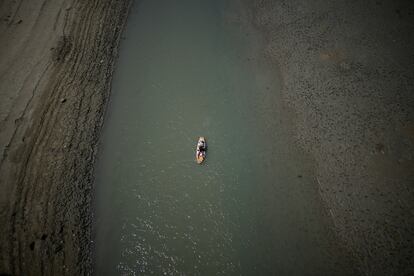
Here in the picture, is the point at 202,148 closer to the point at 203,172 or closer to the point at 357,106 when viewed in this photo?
the point at 203,172

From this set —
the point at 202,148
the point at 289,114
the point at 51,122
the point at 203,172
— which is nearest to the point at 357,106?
the point at 289,114

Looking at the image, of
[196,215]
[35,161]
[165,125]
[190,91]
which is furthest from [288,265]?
[35,161]

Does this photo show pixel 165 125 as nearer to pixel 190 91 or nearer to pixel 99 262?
pixel 190 91

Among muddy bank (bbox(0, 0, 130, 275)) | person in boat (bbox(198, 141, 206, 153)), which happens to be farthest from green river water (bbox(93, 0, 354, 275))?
muddy bank (bbox(0, 0, 130, 275))

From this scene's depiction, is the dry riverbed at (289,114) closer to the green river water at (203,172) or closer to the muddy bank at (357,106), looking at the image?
the muddy bank at (357,106)

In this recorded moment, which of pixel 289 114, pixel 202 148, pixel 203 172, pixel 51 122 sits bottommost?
pixel 203 172

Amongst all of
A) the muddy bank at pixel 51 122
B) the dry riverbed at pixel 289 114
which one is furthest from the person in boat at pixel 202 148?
the muddy bank at pixel 51 122

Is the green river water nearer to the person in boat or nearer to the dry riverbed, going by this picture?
the person in boat
